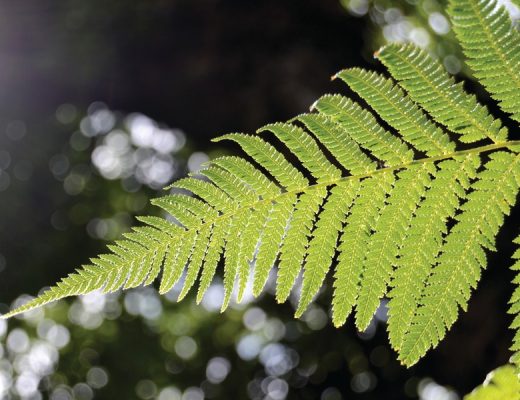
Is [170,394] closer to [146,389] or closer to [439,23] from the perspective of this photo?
[146,389]

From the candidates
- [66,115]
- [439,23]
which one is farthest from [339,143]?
[66,115]

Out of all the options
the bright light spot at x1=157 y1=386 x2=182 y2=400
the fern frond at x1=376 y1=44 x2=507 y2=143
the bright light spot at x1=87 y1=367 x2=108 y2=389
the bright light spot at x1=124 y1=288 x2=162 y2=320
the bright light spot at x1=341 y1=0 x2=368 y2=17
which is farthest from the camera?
the bright light spot at x1=157 y1=386 x2=182 y2=400

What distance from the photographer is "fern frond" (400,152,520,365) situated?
0.82m

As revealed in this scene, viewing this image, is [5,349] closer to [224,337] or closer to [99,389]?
[99,389]

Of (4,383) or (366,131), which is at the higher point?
(366,131)

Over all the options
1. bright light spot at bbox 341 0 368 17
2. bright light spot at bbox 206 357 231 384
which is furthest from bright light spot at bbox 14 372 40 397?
bright light spot at bbox 341 0 368 17

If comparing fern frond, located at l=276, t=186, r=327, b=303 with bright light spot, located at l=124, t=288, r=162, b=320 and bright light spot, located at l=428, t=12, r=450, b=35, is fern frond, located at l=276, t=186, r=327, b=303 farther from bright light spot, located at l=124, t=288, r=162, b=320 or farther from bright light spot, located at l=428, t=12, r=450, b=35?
bright light spot, located at l=124, t=288, r=162, b=320

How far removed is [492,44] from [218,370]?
6.45m

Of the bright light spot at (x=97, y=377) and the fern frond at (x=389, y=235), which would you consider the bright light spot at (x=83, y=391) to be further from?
the fern frond at (x=389, y=235)

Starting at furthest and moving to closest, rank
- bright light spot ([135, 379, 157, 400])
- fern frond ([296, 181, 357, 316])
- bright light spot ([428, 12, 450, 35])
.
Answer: bright light spot ([135, 379, 157, 400]), bright light spot ([428, 12, 450, 35]), fern frond ([296, 181, 357, 316])

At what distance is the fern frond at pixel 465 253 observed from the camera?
2.68ft

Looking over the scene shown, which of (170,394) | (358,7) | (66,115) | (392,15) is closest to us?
(358,7)

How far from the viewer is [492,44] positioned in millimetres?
753

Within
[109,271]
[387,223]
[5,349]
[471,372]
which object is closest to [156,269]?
[109,271]
